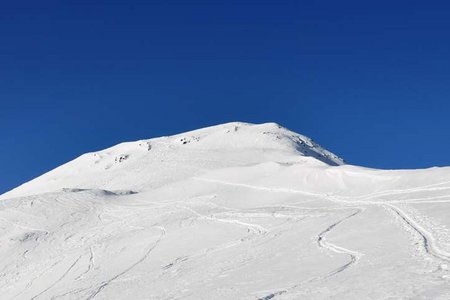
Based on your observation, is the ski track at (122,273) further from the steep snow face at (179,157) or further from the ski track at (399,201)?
the steep snow face at (179,157)

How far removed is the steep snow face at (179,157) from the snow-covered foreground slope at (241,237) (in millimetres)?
3579

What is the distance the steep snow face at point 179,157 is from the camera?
7769cm

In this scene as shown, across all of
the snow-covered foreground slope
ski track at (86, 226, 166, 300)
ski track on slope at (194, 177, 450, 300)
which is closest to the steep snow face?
the snow-covered foreground slope

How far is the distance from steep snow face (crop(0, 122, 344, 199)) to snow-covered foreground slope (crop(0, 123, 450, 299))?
3579 millimetres

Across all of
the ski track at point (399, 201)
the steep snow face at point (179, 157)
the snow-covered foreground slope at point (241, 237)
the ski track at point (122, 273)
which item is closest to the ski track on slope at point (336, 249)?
the snow-covered foreground slope at point (241, 237)

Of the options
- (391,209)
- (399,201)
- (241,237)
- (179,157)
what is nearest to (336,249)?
(241,237)

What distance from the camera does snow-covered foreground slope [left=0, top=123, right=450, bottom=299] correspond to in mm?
15422

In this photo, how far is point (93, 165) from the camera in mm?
101938

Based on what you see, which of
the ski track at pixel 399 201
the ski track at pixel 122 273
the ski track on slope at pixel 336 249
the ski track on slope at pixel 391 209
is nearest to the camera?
the ski track on slope at pixel 391 209

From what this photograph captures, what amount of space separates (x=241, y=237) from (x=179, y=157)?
189ft

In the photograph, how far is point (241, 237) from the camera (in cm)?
2941

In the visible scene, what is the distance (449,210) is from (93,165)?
84.4 m

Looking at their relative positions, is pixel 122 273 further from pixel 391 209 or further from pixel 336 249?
pixel 391 209

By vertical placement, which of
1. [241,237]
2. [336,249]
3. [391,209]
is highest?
[391,209]
